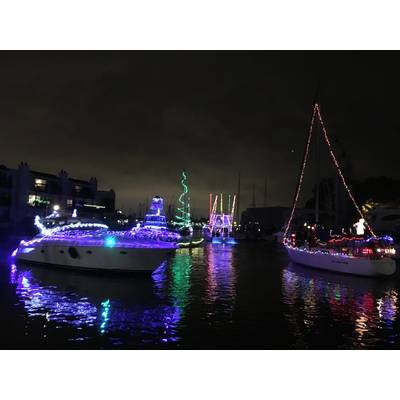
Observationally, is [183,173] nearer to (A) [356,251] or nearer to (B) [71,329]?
(A) [356,251]

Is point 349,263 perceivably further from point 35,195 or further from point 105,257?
point 35,195

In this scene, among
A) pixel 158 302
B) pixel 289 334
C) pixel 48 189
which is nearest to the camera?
pixel 289 334

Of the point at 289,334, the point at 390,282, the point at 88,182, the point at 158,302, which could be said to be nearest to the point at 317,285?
the point at 390,282

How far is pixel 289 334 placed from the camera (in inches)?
470

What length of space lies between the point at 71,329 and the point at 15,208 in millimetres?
59384

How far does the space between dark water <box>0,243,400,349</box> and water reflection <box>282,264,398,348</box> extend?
33 millimetres

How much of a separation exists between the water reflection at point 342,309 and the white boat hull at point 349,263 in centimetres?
77

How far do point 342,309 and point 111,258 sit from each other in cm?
1377

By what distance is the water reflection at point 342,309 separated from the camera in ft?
39.4

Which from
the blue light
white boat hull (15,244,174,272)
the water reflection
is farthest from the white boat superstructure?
the water reflection

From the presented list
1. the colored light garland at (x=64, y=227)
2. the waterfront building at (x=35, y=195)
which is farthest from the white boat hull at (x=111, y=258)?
the waterfront building at (x=35, y=195)

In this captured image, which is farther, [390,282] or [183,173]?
[183,173]

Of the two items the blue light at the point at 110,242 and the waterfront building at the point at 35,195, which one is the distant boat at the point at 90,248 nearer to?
the blue light at the point at 110,242

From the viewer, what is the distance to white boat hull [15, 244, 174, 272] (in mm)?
24344
